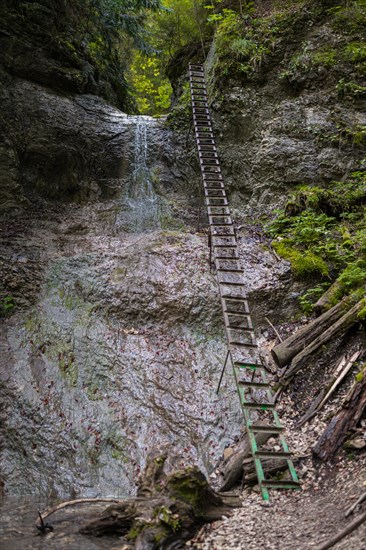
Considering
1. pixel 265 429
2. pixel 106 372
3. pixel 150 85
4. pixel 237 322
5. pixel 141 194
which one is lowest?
pixel 265 429

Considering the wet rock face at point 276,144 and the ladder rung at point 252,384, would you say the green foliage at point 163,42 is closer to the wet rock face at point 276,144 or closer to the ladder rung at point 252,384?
the wet rock face at point 276,144

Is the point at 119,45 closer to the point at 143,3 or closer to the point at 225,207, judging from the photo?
the point at 143,3

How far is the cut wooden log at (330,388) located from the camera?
689 cm

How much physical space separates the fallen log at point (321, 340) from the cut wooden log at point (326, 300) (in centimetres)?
77

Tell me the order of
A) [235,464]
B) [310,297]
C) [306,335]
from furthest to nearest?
[310,297]
[306,335]
[235,464]

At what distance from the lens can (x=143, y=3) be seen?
16.0 meters

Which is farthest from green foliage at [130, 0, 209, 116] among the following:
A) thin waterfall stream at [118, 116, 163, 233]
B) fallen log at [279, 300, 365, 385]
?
fallen log at [279, 300, 365, 385]

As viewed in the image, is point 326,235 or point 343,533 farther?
point 326,235

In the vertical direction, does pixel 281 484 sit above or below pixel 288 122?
below

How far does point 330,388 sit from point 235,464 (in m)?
1.90

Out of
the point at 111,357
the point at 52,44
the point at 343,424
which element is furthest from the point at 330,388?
the point at 52,44

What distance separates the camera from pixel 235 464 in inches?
252

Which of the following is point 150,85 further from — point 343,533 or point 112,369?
point 343,533

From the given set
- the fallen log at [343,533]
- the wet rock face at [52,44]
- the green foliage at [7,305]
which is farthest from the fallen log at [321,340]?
the wet rock face at [52,44]
